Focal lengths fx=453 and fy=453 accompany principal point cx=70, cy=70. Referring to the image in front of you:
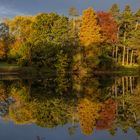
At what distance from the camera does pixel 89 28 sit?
7769 cm

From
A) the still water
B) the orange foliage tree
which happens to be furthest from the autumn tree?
the still water

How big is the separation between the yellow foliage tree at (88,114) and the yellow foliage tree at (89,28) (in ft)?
141

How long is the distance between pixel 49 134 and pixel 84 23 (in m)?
59.4

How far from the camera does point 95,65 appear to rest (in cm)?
7481

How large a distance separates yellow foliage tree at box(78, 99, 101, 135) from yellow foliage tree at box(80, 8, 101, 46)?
1691 inches

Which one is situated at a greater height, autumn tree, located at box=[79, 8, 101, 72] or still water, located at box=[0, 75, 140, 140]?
autumn tree, located at box=[79, 8, 101, 72]

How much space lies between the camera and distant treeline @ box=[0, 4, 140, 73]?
240ft

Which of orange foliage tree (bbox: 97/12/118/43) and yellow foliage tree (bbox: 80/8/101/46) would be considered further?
orange foliage tree (bbox: 97/12/118/43)

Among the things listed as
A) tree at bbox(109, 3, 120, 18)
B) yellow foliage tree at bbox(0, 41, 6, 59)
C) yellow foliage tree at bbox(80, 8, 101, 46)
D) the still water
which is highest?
tree at bbox(109, 3, 120, 18)

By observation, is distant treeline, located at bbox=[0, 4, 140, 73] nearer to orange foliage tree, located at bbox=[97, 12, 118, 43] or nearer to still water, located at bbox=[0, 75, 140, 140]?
orange foliage tree, located at bbox=[97, 12, 118, 43]

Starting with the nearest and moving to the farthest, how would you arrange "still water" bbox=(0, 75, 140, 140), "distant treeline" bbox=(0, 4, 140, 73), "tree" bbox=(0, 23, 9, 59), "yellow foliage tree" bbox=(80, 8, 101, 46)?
"still water" bbox=(0, 75, 140, 140), "distant treeline" bbox=(0, 4, 140, 73), "yellow foliage tree" bbox=(80, 8, 101, 46), "tree" bbox=(0, 23, 9, 59)

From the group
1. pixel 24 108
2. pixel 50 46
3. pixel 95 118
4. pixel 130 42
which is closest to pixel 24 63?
pixel 50 46

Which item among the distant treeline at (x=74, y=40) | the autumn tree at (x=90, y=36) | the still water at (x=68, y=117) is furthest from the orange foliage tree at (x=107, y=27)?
the still water at (x=68, y=117)

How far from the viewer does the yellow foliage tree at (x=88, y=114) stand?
72.0 feet
